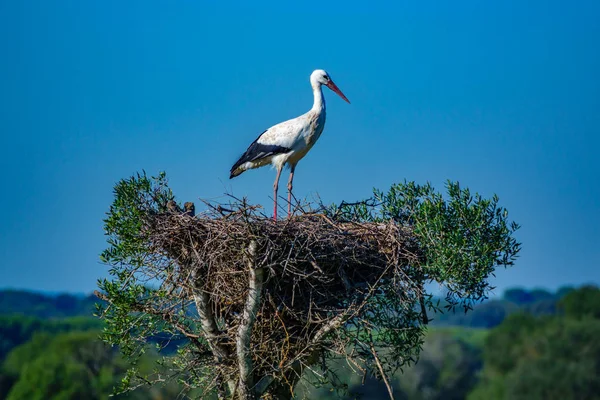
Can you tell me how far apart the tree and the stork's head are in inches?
148

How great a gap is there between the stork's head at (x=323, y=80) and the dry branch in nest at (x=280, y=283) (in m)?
3.87

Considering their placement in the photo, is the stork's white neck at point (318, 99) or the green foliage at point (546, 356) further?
the green foliage at point (546, 356)

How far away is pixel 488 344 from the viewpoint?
7512 centimetres

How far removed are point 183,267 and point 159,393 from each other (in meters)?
34.6

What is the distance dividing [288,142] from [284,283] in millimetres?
3562

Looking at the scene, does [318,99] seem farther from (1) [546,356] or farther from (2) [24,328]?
(2) [24,328]

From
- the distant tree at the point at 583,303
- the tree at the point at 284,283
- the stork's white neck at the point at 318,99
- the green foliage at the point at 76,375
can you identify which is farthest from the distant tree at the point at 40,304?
the tree at the point at 284,283

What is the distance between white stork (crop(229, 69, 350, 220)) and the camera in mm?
14672

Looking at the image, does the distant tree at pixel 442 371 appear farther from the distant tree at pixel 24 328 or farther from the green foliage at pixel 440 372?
the distant tree at pixel 24 328

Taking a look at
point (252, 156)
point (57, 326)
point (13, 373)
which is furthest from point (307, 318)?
point (57, 326)

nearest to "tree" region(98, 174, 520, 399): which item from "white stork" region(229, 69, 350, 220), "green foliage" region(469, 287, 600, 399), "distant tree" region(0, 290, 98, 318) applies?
"white stork" region(229, 69, 350, 220)

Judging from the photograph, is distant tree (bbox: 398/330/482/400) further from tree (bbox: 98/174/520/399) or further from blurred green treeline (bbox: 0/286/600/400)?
tree (bbox: 98/174/520/399)

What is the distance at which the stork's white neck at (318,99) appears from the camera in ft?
49.0

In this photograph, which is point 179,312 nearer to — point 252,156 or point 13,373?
point 252,156
